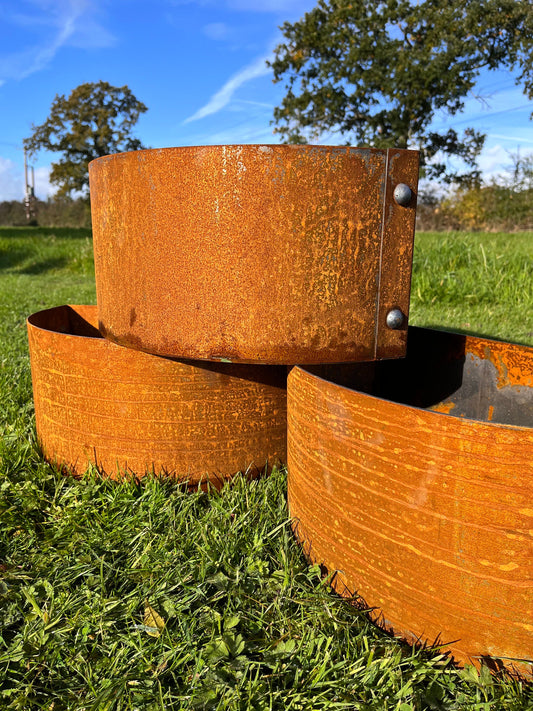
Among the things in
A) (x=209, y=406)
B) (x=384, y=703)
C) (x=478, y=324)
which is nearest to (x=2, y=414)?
(x=209, y=406)

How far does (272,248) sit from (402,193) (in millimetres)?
429

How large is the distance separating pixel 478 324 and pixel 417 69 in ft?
80.4

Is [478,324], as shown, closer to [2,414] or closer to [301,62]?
[2,414]

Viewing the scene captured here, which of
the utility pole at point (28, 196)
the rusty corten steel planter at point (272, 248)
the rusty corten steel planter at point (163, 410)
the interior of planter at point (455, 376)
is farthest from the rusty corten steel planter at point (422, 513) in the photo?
the utility pole at point (28, 196)

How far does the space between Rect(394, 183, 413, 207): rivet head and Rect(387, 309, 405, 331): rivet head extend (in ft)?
1.11

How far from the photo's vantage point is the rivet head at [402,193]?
1.67m

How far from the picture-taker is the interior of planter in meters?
2.12

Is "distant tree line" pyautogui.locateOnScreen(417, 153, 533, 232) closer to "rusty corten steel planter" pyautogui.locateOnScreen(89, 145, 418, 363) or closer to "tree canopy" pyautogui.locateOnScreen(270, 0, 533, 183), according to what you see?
"tree canopy" pyautogui.locateOnScreen(270, 0, 533, 183)

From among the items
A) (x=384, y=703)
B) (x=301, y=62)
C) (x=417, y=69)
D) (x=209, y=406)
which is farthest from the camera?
(x=301, y=62)

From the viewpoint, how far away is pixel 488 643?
1.33 m

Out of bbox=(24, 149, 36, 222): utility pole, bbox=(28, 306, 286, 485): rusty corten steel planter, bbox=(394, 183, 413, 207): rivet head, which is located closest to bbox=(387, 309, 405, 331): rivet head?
bbox=(394, 183, 413, 207): rivet head

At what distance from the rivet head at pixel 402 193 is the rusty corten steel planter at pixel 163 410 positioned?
0.76 m

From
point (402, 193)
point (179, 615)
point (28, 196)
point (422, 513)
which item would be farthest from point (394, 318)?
point (28, 196)

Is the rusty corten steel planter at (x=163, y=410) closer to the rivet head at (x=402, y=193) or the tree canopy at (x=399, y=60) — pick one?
the rivet head at (x=402, y=193)
